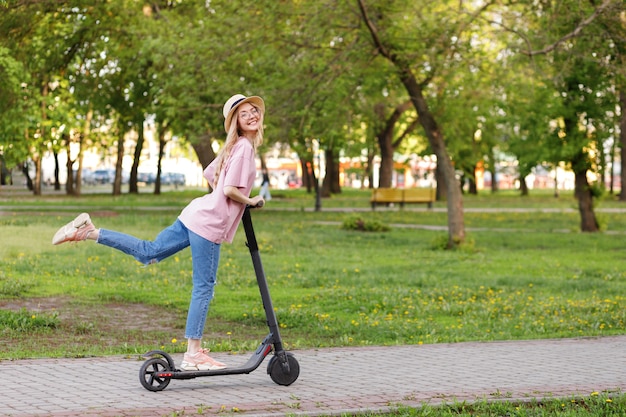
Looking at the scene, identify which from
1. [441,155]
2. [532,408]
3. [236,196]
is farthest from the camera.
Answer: [441,155]

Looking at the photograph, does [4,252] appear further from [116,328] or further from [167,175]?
[167,175]

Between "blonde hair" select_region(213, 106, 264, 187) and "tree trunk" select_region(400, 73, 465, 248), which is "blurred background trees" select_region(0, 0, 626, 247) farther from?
"blonde hair" select_region(213, 106, 264, 187)

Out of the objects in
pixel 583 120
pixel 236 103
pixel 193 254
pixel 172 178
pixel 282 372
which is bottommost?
pixel 282 372

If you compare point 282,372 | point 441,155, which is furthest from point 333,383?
point 441,155

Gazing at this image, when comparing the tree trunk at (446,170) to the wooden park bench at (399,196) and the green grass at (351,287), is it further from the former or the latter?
the wooden park bench at (399,196)

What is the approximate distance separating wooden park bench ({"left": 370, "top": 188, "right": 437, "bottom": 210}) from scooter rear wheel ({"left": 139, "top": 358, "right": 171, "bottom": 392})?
3617 centimetres

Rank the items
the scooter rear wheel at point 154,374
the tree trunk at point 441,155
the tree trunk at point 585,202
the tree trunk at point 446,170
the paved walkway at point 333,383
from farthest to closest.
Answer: the tree trunk at point 585,202
the tree trunk at point 446,170
the tree trunk at point 441,155
the scooter rear wheel at point 154,374
the paved walkway at point 333,383

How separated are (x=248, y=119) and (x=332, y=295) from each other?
715 centimetres

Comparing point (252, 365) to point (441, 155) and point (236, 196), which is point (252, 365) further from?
point (441, 155)

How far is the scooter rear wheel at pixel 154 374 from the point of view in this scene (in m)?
7.38

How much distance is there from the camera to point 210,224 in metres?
7.78

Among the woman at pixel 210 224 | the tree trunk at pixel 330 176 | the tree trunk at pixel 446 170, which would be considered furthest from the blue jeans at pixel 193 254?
the tree trunk at pixel 330 176

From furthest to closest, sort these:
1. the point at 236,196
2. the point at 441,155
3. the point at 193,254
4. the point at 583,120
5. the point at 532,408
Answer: the point at 583,120
the point at 441,155
the point at 193,254
the point at 236,196
the point at 532,408

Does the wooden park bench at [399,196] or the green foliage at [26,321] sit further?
the wooden park bench at [399,196]
